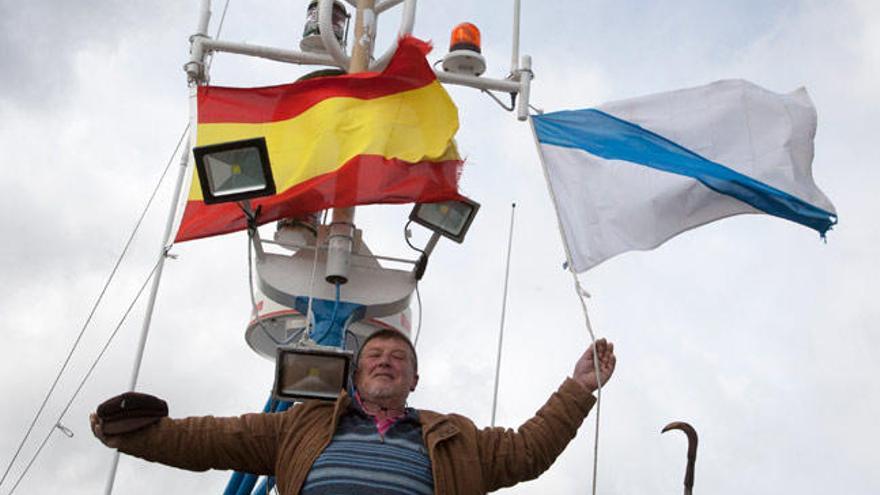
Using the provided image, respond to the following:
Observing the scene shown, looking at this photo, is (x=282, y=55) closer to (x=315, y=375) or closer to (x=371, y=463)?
(x=315, y=375)

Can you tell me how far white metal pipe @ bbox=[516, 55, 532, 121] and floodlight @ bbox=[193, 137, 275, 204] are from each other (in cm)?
305

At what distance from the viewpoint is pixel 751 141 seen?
7.40 metres

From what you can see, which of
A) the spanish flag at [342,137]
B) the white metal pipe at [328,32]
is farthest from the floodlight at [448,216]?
the white metal pipe at [328,32]

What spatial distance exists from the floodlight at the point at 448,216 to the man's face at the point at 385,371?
293 centimetres

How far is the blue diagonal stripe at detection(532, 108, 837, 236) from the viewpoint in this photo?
6879 mm

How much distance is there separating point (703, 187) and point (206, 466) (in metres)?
4.43

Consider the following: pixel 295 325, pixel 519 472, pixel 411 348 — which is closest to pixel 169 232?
pixel 295 325

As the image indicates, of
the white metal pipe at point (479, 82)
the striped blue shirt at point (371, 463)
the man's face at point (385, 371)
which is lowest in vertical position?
the striped blue shirt at point (371, 463)

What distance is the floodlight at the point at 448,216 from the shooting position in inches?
263

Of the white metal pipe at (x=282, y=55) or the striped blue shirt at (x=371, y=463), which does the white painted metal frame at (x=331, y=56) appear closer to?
the white metal pipe at (x=282, y=55)

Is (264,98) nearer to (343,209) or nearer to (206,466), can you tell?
(343,209)

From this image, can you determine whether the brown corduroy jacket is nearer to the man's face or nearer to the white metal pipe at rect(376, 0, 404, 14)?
the man's face

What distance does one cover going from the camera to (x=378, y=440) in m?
3.49

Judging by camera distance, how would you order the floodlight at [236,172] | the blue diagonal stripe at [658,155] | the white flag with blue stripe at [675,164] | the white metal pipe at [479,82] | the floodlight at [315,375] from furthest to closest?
1. the white metal pipe at [479,82]
2. the blue diagonal stripe at [658,155]
3. the white flag with blue stripe at [675,164]
4. the floodlight at [236,172]
5. the floodlight at [315,375]
